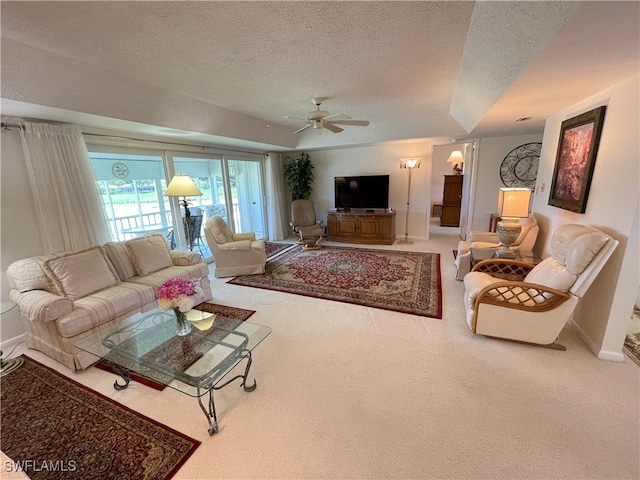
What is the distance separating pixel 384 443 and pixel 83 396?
2.15 metres

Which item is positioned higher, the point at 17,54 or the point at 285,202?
the point at 17,54

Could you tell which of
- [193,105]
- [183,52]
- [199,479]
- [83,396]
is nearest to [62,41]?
[183,52]

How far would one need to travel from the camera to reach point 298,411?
181 cm

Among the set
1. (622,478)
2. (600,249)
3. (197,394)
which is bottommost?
(622,478)

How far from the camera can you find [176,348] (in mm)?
1960

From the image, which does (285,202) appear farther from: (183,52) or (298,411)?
(298,411)

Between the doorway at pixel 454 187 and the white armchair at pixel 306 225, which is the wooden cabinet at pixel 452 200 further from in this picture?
the white armchair at pixel 306 225

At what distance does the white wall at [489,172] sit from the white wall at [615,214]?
2.80m

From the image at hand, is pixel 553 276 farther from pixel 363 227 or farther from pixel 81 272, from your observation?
pixel 81 272

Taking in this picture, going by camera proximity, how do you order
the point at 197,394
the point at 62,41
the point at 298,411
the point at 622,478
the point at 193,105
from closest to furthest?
the point at 622,478, the point at 197,394, the point at 298,411, the point at 62,41, the point at 193,105

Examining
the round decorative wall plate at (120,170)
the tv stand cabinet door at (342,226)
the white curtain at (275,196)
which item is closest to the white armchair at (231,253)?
the round decorative wall plate at (120,170)

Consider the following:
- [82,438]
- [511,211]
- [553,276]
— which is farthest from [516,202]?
[82,438]

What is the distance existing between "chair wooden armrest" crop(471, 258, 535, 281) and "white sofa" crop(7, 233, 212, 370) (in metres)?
3.44

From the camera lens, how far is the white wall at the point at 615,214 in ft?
6.42
